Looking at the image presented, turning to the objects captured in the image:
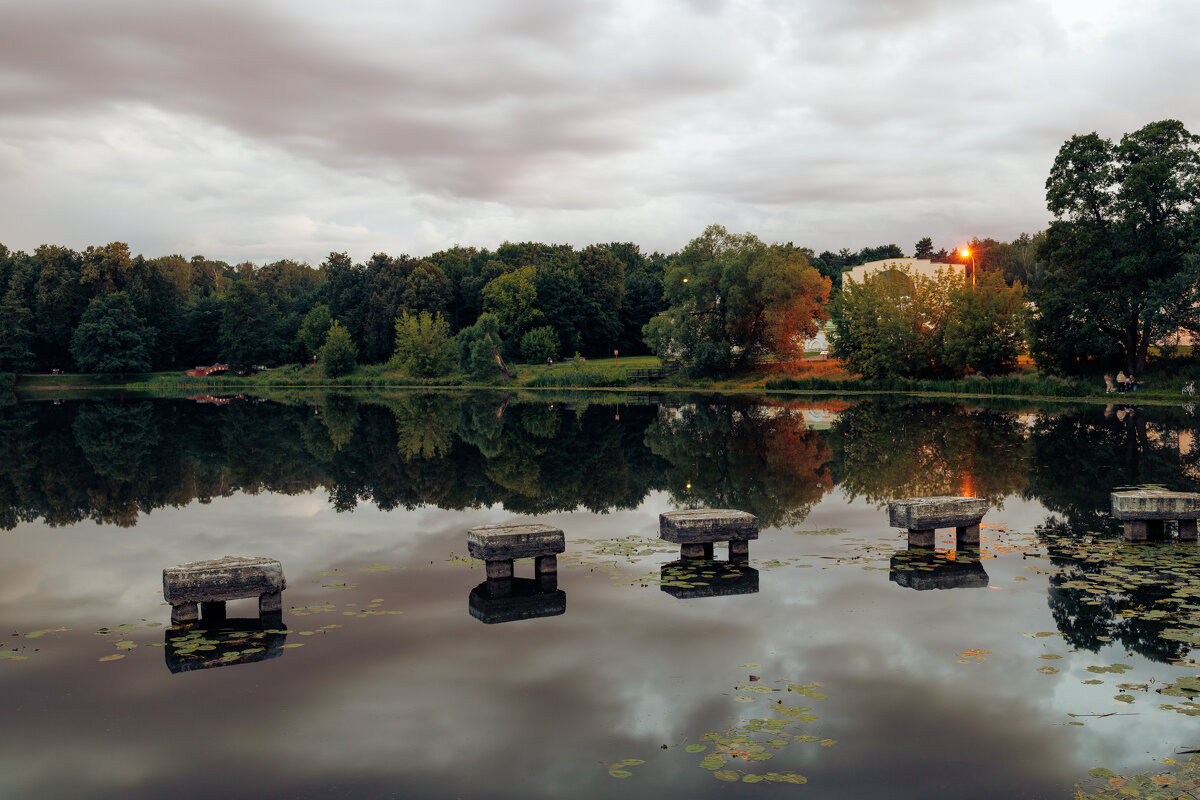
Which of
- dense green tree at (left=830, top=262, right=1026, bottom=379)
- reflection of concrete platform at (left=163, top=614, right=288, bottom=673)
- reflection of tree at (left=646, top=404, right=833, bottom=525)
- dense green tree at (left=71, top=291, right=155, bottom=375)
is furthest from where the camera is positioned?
dense green tree at (left=71, top=291, right=155, bottom=375)

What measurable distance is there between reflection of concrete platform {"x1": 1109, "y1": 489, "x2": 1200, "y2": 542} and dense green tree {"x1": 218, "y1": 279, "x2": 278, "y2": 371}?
107468 millimetres

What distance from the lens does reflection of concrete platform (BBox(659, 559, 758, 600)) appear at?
11258 millimetres

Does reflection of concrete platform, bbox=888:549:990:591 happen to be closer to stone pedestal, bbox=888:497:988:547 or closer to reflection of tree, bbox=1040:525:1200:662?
stone pedestal, bbox=888:497:988:547

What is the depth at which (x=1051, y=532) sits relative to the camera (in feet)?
48.5

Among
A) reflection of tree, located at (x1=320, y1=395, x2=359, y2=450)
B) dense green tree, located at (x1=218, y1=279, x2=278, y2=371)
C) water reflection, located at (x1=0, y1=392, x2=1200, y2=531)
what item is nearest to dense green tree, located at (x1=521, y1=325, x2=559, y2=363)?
reflection of tree, located at (x1=320, y1=395, x2=359, y2=450)

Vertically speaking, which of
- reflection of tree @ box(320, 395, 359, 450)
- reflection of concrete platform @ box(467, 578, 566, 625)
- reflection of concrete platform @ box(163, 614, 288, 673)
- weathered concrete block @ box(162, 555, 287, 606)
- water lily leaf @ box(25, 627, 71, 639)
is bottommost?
water lily leaf @ box(25, 627, 71, 639)

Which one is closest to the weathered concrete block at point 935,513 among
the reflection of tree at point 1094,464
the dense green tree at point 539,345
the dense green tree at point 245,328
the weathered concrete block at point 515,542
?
the reflection of tree at point 1094,464

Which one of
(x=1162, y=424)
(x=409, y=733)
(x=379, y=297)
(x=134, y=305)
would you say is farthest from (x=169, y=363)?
(x=409, y=733)

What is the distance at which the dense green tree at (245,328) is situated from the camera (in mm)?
106875

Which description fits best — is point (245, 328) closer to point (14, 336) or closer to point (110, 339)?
point (110, 339)

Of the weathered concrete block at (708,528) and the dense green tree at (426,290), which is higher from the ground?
the dense green tree at (426,290)

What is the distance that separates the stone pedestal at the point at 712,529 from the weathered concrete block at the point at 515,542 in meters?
1.79

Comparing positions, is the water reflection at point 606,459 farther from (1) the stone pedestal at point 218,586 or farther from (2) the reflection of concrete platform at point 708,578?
(1) the stone pedestal at point 218,586

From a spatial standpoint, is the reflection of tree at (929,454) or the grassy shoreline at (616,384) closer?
the reflection of tree at (929,454)
